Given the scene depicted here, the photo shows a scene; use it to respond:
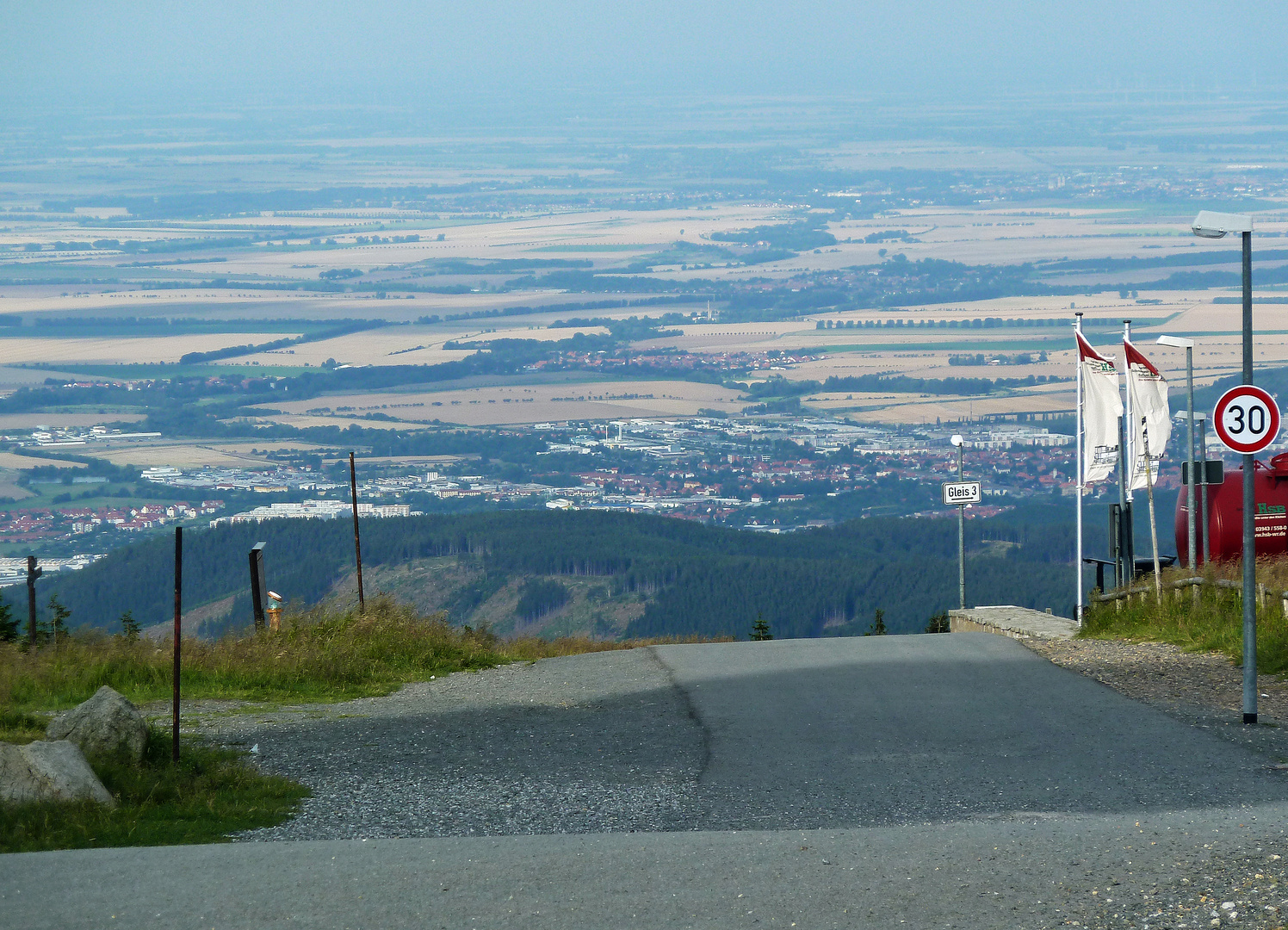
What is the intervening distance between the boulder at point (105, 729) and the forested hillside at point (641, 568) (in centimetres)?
3599

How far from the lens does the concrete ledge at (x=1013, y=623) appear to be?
17.6 meters

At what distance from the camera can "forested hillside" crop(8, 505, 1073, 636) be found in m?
51.4

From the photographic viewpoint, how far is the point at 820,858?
7934 mm

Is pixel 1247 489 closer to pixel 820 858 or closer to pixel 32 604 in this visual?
pixel 820 858

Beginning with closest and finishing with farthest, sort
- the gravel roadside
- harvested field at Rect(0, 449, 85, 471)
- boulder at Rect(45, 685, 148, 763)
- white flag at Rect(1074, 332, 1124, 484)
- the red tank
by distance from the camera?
the gravel roadside → boulder at Rect(45, 685, 148, 763) → white flag at Rect(1074, 332, 1124, 484) → the red tank → harvested field at Rect(0, 449, 85, 471)

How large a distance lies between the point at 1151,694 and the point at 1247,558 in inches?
83.8

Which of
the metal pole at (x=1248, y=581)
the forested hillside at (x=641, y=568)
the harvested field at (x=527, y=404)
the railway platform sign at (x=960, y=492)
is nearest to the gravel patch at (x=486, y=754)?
the metal pole at (x=1248, y=581)

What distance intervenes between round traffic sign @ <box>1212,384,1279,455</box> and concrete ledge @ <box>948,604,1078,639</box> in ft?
21.1

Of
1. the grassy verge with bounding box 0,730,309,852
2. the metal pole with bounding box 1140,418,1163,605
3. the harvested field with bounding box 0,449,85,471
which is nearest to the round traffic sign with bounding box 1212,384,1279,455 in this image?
the metal pole with bounding box 1140,418,1163,605

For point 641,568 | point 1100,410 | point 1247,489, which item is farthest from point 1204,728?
point 641,568

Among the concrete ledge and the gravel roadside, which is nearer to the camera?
the gravel roadside

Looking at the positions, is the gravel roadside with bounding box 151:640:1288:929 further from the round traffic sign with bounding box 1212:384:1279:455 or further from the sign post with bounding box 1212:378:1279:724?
the round traffic sign with bounding box 1212:384:1279:455

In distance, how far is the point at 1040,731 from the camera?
11586mm

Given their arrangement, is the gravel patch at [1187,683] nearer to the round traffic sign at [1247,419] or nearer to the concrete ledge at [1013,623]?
the concrete ledge at [1013,623]
